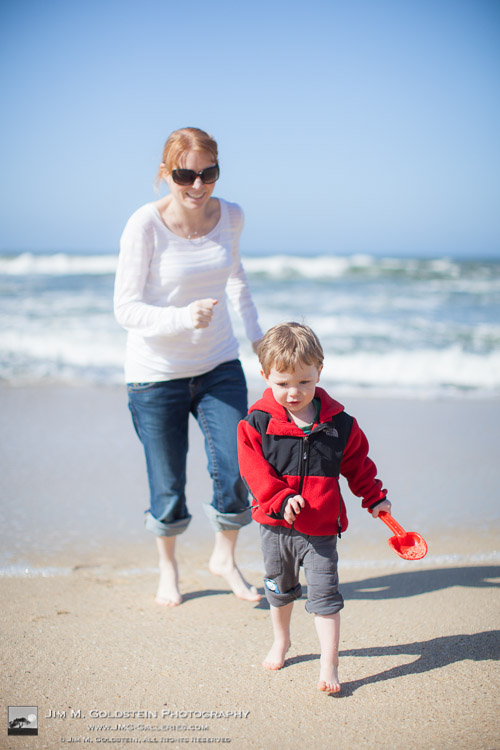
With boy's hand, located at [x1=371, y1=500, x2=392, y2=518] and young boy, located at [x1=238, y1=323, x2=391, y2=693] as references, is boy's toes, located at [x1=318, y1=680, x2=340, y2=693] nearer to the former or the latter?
young boy, located at [x1=238, y1=323, x2=391, y2=693]

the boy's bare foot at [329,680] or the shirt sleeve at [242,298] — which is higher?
the shirt sleeve at [242,298]

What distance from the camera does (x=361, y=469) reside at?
2.25 metres

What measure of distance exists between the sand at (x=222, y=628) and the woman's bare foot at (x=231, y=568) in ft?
0.16

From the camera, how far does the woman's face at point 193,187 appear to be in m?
2.72

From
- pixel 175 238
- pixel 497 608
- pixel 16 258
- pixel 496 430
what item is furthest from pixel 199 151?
pixel 16 258

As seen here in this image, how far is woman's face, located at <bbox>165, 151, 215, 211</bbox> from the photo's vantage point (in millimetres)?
2721

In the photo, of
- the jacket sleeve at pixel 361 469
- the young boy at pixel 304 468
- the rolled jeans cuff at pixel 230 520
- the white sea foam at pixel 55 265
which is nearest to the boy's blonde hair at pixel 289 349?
the young boy at pixel 304 468

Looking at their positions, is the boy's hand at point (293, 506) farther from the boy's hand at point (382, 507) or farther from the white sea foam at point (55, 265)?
the white sea foam at point (55, 265)

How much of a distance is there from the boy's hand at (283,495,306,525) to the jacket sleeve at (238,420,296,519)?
4 centimetres

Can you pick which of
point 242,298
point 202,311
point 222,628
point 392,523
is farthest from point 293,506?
point 242,298

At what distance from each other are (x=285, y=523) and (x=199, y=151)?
159cm

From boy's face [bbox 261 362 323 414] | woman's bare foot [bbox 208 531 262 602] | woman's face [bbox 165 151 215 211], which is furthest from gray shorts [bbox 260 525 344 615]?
woman's face [bbox 165 151 215 211]

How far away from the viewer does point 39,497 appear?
4.09m

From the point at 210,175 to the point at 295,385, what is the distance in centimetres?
113
